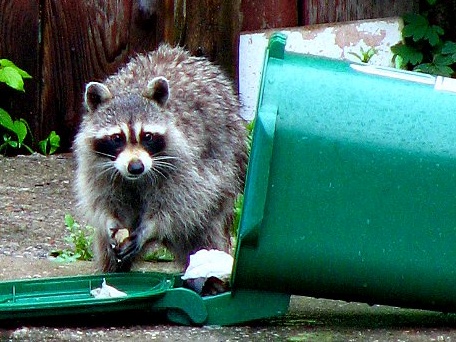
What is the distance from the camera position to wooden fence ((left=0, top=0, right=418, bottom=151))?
20.4 ft

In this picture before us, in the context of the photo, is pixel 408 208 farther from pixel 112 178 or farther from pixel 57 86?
pixel 57 86

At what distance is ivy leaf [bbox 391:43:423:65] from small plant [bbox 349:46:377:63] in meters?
0.13

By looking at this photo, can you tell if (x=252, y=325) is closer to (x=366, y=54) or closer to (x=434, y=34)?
(x=366, y=54)

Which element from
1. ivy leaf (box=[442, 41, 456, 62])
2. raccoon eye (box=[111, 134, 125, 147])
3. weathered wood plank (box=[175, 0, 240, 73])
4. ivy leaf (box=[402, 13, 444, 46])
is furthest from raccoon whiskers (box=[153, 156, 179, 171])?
ivy leaf (box=[442, 41, 456, 62])

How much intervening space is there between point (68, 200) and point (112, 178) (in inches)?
48.7

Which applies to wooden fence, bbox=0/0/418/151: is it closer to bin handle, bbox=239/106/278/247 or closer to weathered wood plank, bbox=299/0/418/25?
weathered wood plank, bbox=299/0/418/25

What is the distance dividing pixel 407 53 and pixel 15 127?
6.94 feet

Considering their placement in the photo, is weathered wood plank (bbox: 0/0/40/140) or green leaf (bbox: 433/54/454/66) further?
green leaf (bbox: 433/54/454/66)

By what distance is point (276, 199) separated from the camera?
3.51 metres

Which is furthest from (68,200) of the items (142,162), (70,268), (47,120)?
(142,162)

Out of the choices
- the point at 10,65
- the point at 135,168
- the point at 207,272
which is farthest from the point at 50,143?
the point at 207,272

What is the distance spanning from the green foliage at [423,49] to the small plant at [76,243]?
2088 millimetres

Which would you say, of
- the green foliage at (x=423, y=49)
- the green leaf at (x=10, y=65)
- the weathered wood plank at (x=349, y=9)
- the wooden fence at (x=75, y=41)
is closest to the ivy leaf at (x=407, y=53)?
the green foliage at (x=423, y=49)

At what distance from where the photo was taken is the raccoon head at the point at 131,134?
4.48 meters
